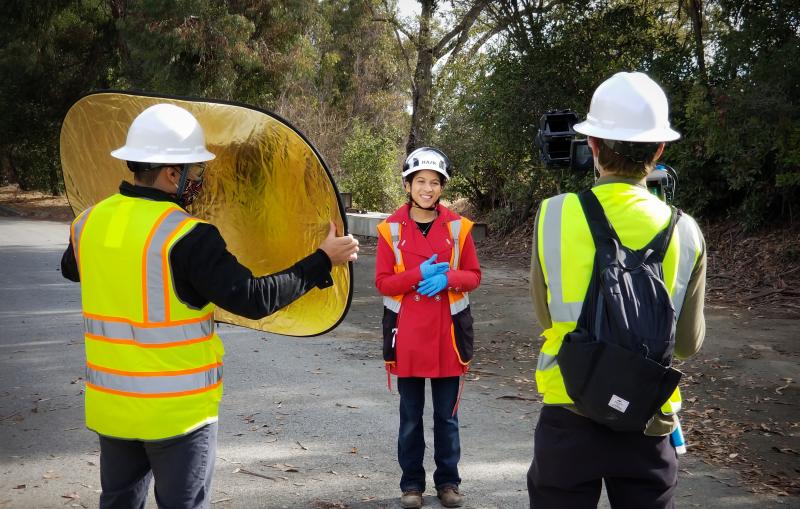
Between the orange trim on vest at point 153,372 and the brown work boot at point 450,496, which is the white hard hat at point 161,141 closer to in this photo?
the orange trim on vest at point 153,372

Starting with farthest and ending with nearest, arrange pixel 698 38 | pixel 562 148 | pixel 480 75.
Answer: pixel 480 75
pixel 698 38
pixel 562 148

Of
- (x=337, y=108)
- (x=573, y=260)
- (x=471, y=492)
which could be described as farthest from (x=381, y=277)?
(x=337, y=108)

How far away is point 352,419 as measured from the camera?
5949mm

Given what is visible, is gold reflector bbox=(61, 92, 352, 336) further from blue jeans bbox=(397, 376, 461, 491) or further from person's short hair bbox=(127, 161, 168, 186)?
blue jeans bbox=(397, 376, 461, 491)

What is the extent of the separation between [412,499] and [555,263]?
2293 mm

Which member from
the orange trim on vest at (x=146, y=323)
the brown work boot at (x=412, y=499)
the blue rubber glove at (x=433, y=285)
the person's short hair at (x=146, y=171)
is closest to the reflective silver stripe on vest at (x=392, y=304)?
the blue rubber glove at (x=433, y=285)

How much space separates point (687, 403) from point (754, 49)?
7.71 meters

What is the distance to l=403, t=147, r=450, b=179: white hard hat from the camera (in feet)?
14.6

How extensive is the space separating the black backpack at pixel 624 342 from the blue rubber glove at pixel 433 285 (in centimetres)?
193

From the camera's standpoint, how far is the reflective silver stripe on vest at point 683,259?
2463 mm

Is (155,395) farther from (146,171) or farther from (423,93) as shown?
(423,93)

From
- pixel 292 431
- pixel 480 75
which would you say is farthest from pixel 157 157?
pixel 480 75

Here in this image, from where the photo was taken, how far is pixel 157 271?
263 cm

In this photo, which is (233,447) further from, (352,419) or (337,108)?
(337,108)
